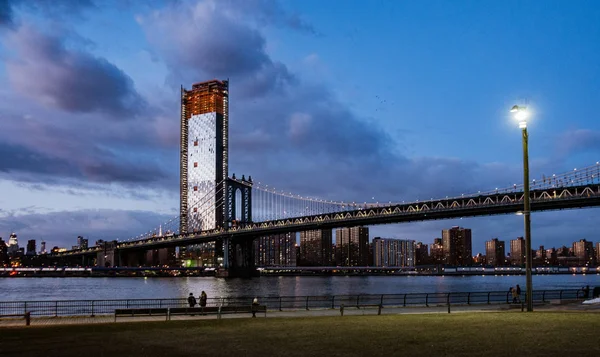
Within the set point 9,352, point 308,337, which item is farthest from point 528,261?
point 9,352

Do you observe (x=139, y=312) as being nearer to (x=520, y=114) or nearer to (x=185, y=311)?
(x=185, y=311)

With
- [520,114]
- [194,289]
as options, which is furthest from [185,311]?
[194,289]

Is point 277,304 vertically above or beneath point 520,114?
beneath

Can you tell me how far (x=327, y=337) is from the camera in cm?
1878

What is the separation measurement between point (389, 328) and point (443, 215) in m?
90.5

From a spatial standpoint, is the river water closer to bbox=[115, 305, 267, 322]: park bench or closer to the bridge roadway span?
the bridge roadway span

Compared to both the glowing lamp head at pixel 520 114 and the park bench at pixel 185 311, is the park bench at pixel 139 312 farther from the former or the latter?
the glowing lamp head at pixel 520 114

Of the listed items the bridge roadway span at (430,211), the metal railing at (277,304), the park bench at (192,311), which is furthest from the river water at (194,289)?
the park bench at (192,311)

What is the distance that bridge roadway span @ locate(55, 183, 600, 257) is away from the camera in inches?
3612

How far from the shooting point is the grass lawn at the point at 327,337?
15.7 metres

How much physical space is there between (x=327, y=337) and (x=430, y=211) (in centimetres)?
9186

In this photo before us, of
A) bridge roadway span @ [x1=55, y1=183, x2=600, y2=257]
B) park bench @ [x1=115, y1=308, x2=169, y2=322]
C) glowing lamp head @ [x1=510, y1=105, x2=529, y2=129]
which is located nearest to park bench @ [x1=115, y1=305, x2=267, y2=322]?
park bench @ [x1=115, y1=308, x2=169, y2=322]

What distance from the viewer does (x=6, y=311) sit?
52.0m

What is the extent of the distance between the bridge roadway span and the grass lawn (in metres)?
73.2
